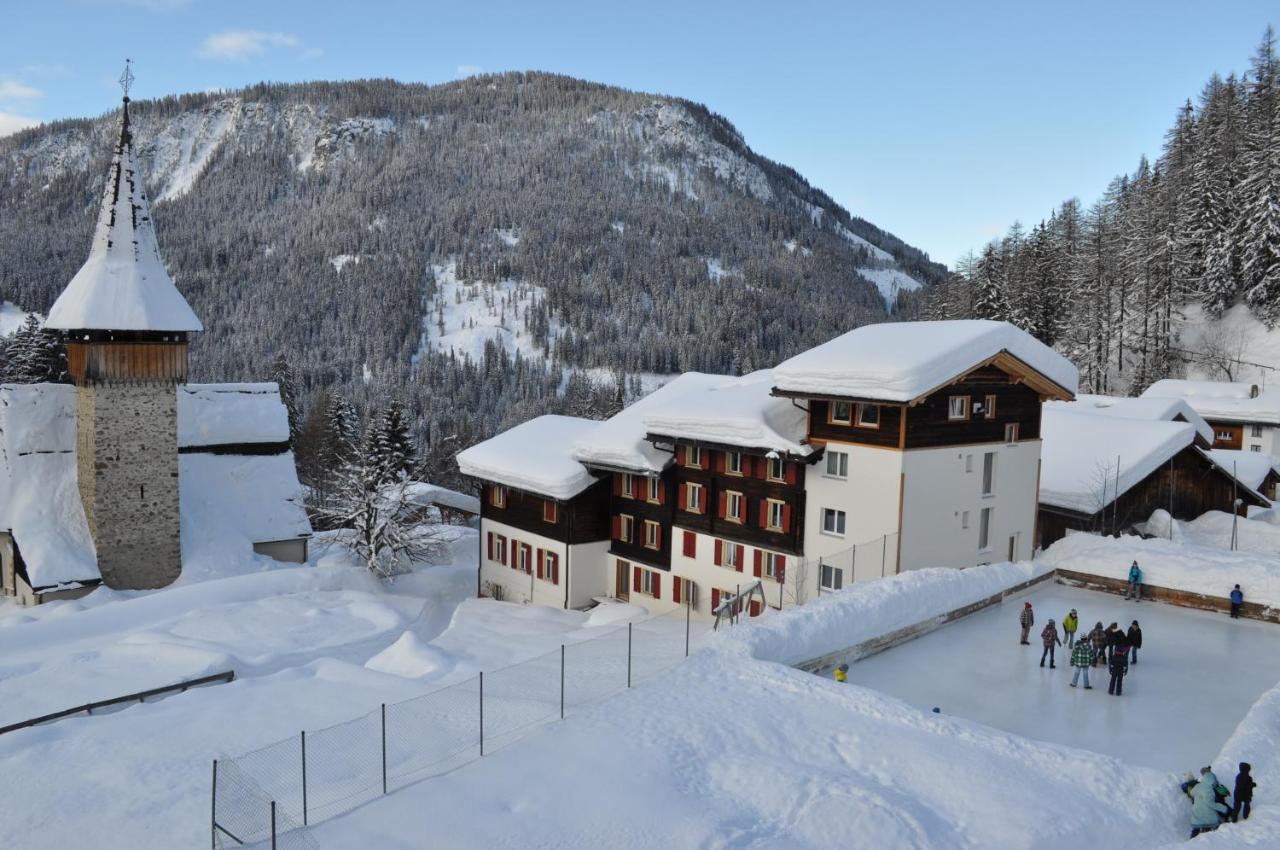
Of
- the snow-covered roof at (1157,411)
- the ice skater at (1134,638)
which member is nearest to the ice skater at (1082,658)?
the ice skater at (1134,638)

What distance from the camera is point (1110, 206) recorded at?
95625 mm

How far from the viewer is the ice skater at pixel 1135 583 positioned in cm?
2698

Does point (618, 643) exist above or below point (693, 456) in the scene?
below

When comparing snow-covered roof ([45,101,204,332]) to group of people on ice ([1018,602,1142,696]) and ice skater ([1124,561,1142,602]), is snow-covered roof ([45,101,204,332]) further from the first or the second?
ice skater ([1124,561,1142,602])

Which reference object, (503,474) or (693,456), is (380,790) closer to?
(693,456)

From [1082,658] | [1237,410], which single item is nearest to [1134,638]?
[1082,658]

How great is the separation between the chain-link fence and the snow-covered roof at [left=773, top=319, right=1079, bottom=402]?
10365mm

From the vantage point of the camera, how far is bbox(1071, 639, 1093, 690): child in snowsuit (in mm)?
19719

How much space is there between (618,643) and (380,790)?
11.2 meters

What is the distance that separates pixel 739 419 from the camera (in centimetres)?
3219

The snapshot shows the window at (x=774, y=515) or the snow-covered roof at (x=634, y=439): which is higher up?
the snow-covered roof at (x=634, y=439)

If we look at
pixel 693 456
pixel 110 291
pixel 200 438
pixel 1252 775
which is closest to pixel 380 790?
pixel 1252 775

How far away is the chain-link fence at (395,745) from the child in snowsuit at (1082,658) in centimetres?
915

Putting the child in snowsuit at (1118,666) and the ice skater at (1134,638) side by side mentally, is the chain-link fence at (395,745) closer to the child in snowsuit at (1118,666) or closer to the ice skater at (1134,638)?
the child in snowsuit at (1118,666)
